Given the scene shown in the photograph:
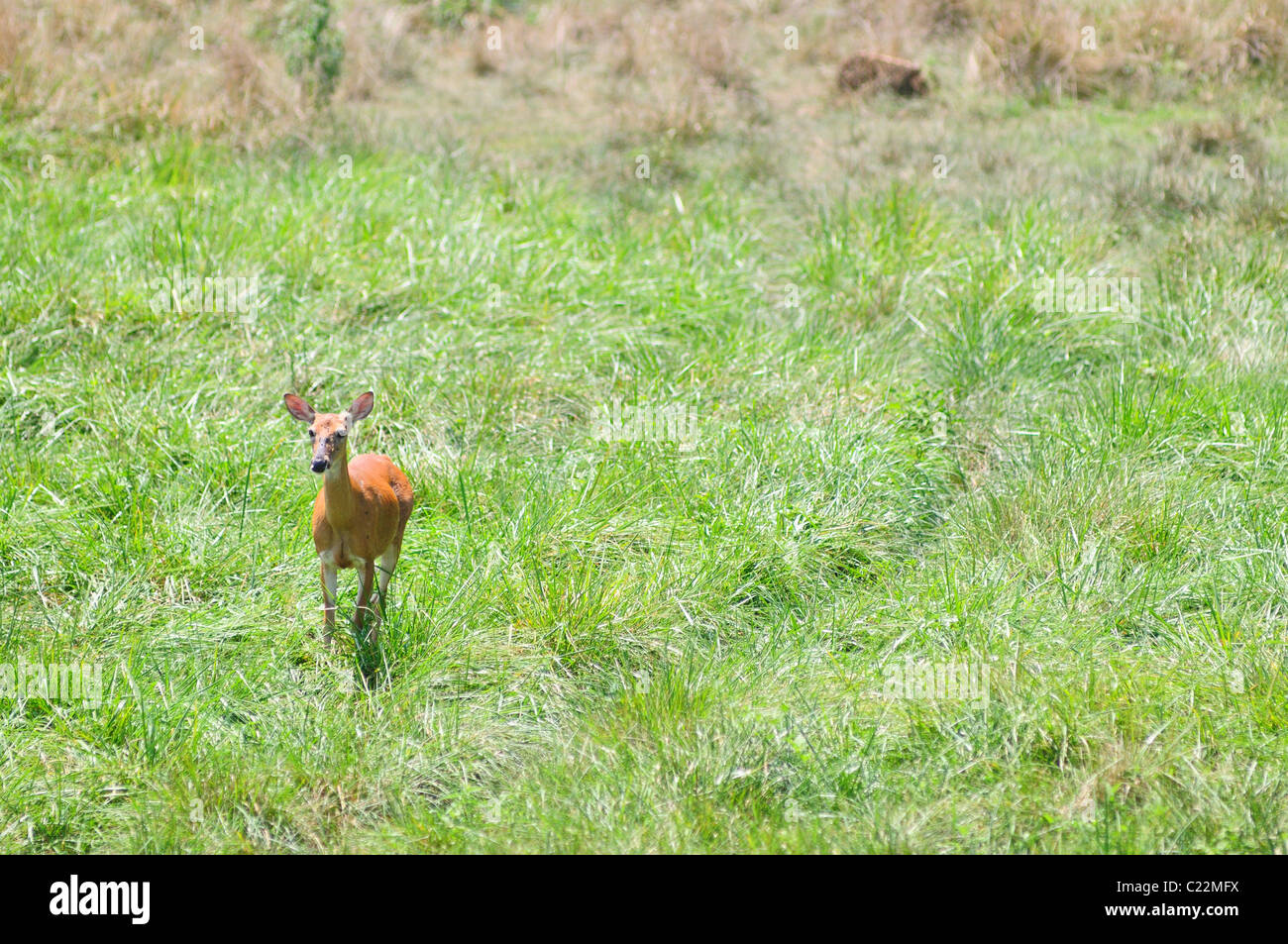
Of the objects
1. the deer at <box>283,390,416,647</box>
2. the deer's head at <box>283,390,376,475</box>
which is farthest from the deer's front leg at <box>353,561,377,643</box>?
the deer's head at <box>283,390,376,475</box>

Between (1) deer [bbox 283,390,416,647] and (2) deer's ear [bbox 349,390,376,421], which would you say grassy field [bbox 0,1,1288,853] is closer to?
(1) deer [bbox 283,390,416,647]

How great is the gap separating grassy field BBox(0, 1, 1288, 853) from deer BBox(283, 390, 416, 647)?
264mm

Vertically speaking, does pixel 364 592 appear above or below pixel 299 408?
below

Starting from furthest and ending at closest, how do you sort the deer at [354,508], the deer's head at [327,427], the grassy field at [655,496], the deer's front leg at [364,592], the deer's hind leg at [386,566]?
the deer's hind leg at [386,566]
the deer's front leg at [364,592]
the grassy field at [655,496]
the deer at [354,508]
the deer's head at [327,427]

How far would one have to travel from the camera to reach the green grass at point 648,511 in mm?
3996

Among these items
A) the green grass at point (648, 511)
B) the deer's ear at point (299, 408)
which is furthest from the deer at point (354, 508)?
the green grass at point (648, 511)

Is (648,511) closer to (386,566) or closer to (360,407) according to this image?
(386,566)

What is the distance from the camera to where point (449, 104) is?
36.6 ft

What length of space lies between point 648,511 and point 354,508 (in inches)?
70.9

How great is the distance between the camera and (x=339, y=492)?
4.02 metres

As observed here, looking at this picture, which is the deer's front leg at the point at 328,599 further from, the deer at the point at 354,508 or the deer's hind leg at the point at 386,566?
the deer's hind leg at the point at 386,566

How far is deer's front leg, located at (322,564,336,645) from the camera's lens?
4277 millimetres

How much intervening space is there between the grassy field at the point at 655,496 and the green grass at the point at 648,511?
2 centimetres

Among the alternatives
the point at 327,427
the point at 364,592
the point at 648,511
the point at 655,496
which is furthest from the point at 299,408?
the point at 655,496
